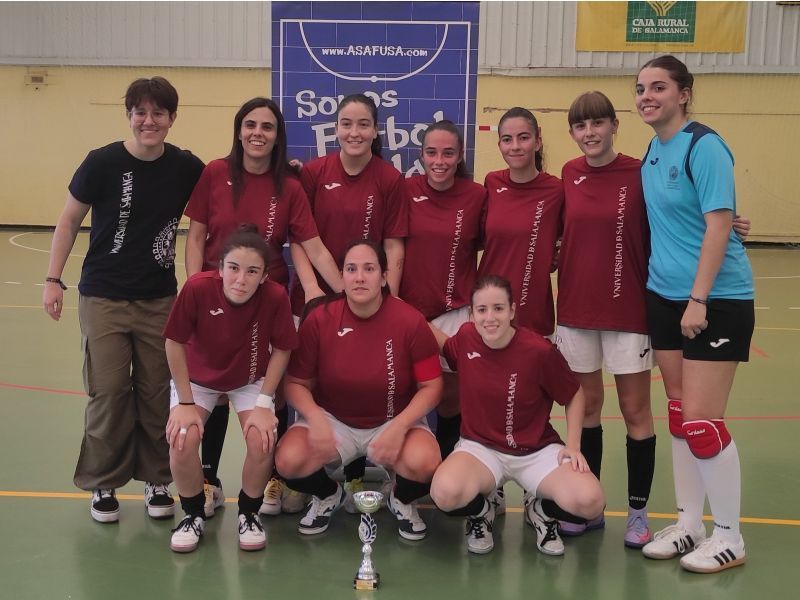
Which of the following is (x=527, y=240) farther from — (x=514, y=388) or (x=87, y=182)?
(x=87, y=182)

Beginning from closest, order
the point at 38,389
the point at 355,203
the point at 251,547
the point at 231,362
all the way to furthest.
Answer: the point at 251,547
the point at 231,362
the point at 355,203
the point at 38,389

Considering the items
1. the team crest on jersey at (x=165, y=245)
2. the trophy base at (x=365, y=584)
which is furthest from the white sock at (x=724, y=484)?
the team crest on jersey at (x=165, y=245)

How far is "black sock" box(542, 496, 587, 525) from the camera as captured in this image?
10.6 feet

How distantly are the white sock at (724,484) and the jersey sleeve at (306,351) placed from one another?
1.50m

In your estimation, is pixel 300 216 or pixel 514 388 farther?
pixel 300 216

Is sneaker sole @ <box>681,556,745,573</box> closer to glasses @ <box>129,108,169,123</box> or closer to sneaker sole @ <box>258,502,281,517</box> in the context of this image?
sneaker sole @ <box>258,502,281,517</box>

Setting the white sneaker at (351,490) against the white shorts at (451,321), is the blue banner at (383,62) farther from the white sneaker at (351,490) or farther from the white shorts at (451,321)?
the white sneaker at (351,490)

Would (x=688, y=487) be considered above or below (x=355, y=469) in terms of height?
above

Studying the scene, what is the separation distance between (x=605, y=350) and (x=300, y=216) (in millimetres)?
1345

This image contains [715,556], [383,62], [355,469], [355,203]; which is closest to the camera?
[715,556]

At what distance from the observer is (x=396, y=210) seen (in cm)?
375

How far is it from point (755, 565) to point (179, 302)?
2.35 m

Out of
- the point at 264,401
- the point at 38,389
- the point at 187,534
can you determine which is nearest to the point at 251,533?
the point at 187,534

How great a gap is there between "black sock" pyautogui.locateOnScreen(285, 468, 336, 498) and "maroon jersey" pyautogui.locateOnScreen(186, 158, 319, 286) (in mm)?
834
